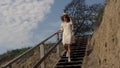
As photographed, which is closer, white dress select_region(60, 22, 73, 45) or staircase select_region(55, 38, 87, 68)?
staircase select_region(55, 38, 87, 68)

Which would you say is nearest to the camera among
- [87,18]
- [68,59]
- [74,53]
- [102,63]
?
[102,63]

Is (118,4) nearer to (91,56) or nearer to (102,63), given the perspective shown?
(102,63)

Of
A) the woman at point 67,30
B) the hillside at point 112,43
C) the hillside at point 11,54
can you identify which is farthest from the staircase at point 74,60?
the hillside at point 11,54

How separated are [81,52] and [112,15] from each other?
505 cm

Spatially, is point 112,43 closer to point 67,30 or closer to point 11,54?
point 67,30

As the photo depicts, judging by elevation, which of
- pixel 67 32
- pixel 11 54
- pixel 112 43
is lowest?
pixel 11 54

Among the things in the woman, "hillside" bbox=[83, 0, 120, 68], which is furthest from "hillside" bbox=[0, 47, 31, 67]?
"hillside" bbox=[83, 0, 120, 68]

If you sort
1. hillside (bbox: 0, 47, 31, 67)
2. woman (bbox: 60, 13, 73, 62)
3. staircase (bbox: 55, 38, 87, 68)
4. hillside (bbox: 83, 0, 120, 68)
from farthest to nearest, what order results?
hillside (bbox: 0, 47, 31, 67) < woman (bbox: 60, 13, 73, 62) < staircase (bbox: 55, 38, 87, 68) < hillside (bbox: 83, 0, 120, 68)

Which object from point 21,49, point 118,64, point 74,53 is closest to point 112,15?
point 118,64

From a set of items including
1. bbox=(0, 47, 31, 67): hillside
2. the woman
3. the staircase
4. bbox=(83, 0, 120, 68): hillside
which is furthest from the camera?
bbox=(0, 47, 31, 67): hillside

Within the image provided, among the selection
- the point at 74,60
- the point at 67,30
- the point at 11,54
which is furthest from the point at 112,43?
the point at 11,54

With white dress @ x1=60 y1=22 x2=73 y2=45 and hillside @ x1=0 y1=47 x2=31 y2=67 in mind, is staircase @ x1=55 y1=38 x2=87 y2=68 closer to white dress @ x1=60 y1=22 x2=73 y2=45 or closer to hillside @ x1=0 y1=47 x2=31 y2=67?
white dress @ x1=60 y1=22 x2=73 y2=45

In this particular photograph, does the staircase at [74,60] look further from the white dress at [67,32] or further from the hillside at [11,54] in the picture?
the hillside at [11,54]

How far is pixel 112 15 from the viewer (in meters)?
13.0
